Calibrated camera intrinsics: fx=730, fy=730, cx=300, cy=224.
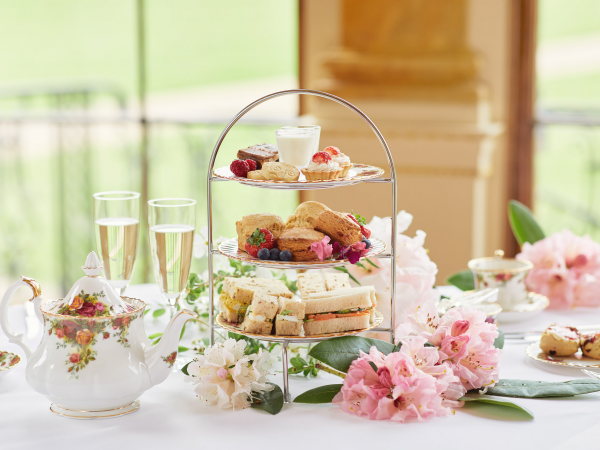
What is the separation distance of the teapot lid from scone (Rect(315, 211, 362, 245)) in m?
0.37

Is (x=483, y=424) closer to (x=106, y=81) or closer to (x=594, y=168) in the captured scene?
(x=594, y=168)

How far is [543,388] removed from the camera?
1271 millimetres

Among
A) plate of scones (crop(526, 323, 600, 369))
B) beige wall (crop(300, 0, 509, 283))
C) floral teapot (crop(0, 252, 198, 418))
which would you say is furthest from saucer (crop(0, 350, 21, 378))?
beige wall (crop(300, 0, 509, 283))

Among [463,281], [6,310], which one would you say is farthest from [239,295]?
[463,281]

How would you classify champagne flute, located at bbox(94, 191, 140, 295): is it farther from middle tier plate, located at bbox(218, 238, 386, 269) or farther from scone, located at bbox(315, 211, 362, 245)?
scone, located at bbox(315, 211, 362, 245)

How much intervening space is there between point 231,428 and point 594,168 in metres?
2.81

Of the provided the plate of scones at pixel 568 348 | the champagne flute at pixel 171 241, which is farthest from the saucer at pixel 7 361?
the plate of scones at pixel 568 348

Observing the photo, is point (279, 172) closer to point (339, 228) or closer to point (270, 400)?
point (339, 228)

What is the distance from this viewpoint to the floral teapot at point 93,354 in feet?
3.74

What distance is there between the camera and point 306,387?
1324mm

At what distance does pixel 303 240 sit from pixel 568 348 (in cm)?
58

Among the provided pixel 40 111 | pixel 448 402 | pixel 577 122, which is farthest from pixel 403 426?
pixel 40 111

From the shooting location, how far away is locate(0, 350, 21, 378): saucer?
1345mm

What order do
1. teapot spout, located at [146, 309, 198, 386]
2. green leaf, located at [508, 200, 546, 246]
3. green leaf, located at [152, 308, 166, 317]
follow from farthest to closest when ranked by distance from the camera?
green leaf, located at [508, 200, 546, 246] → green leaf, located at [152, 308, 166, 317] → teapot spout, located at [146, 309, 198, 386]
